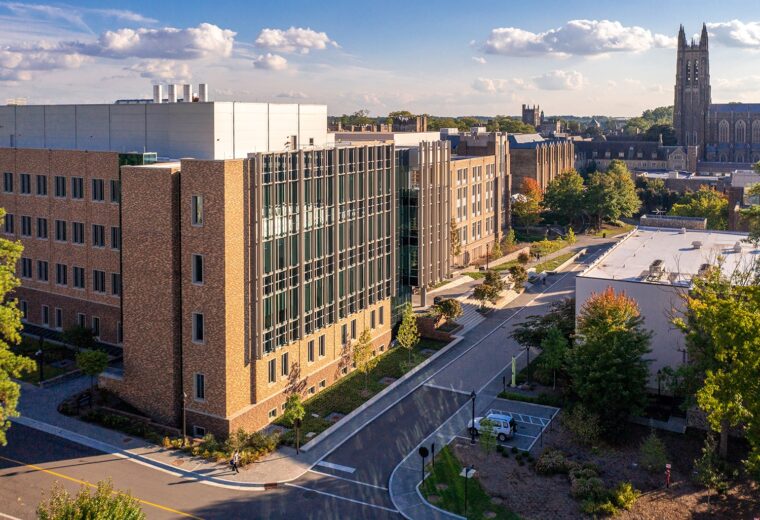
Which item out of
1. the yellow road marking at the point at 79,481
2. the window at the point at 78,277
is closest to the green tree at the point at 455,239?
the window at the point at 78,277

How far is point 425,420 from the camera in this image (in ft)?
134

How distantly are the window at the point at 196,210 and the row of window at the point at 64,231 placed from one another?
466 inches

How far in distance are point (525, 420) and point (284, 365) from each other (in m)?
14.0

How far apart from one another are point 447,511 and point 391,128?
313 feet

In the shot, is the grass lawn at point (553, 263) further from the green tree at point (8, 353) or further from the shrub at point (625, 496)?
the green tree at point (8, 353)

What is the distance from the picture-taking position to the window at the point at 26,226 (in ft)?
167

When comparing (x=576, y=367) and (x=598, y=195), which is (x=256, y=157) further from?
(x=598, y=195)

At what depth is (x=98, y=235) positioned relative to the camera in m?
47.3

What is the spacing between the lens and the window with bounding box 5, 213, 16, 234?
5172cm

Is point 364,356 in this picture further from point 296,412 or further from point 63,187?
point 63,187

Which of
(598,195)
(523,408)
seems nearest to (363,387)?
(523,408)

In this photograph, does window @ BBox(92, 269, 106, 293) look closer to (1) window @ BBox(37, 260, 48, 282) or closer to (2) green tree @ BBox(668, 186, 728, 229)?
(1) window @ BBox(37, 260, 48, 282)

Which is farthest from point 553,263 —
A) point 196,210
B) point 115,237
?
point 196,210

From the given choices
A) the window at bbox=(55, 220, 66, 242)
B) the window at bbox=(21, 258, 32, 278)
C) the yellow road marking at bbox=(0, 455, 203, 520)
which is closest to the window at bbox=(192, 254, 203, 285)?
the yellow road marking at bbox=(0, 455, 203, 520)
